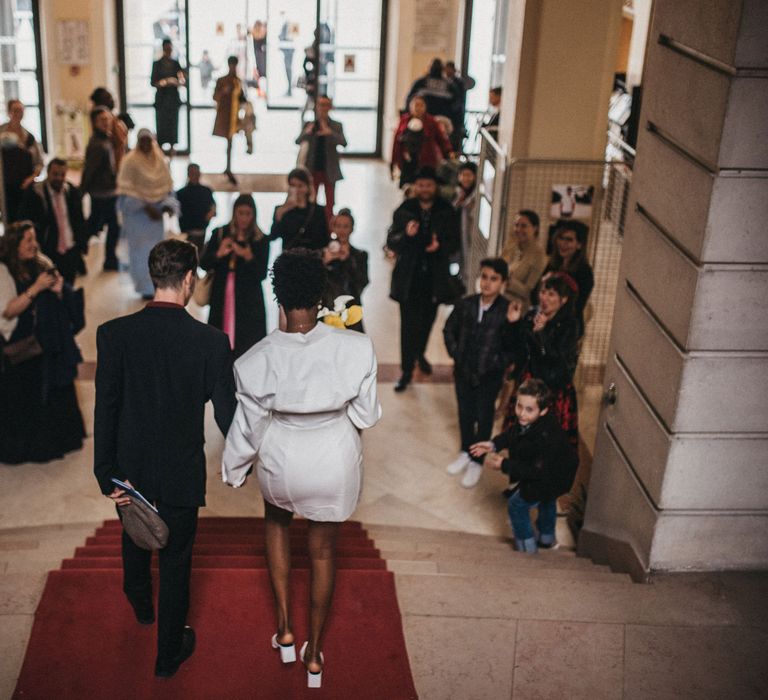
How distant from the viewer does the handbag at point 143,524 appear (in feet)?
12.0

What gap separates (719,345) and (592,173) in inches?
168

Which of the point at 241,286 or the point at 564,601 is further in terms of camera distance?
the point at 241,286

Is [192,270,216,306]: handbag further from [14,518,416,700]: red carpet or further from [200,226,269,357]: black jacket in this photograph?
[14,518,416,700]: red carpet

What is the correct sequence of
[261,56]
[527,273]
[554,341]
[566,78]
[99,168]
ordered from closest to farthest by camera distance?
1. [554,341]
2. [527,273]
3. [566,78]
4. [99,168]
5. [261,56]

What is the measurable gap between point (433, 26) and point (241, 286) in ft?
29.3

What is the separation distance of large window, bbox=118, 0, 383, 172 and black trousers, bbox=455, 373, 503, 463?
8825 millimetres

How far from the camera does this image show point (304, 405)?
362 cm

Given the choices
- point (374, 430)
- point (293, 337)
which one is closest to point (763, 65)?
point (293, 337)

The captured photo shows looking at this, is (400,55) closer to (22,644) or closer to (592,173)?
(592,173)

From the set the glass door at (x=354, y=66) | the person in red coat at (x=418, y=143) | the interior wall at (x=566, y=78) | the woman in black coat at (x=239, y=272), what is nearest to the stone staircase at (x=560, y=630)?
the woman in black coat at (x=239, y=272)

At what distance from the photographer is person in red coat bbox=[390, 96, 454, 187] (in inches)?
469

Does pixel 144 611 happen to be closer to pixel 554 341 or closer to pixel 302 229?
pixel 554 341

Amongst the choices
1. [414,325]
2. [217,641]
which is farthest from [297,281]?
[414,325]

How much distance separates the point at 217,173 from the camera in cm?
1459
